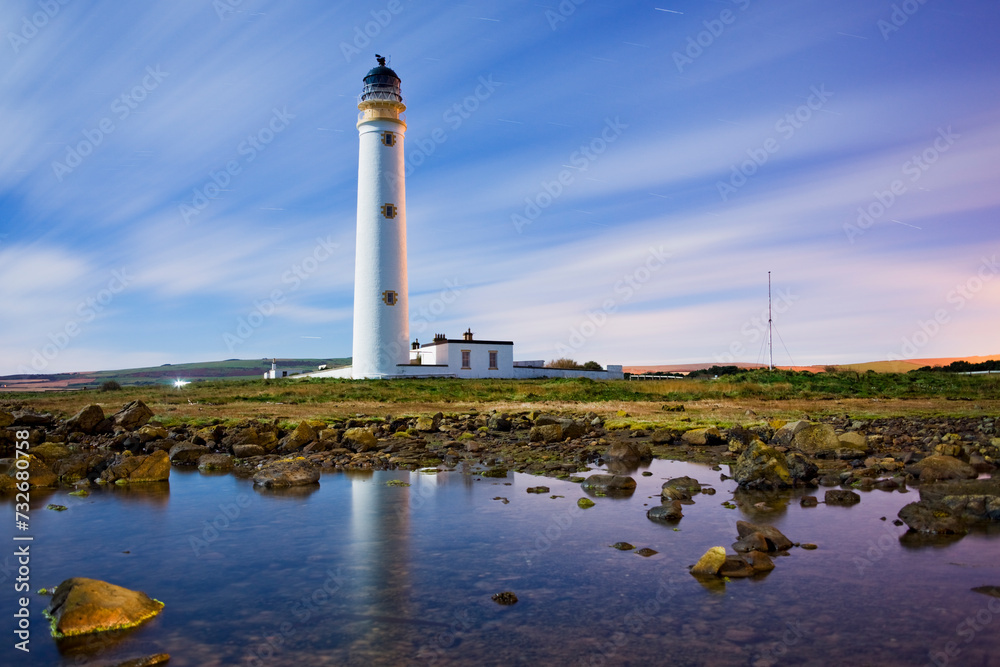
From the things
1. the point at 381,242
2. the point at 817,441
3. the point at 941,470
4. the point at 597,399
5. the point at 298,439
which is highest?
the point at 381,242

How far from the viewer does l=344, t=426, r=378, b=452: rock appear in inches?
672

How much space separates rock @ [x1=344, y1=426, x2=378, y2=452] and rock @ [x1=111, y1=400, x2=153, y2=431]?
7.44 metres

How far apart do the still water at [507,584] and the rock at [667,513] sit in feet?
0.48

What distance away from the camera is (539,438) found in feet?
58.8

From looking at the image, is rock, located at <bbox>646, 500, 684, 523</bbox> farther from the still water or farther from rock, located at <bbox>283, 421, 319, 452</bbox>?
rock, located at <bbox>283, 421, 319, 452</bbox>

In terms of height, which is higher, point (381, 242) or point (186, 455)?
point (381, 242)

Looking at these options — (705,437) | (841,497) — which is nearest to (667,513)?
(841,497)

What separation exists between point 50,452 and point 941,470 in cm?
1802

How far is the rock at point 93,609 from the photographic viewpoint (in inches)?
227

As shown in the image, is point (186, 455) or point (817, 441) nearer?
point (817, 441)

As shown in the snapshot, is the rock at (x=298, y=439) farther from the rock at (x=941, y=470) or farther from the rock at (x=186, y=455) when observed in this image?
the rock at (x=941, y=470)

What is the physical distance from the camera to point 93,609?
19.2ft

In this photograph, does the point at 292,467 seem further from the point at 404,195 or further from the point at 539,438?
the point at 404,195

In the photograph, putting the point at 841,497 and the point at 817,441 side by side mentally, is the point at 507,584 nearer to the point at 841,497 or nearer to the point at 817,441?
the point at 841,497
